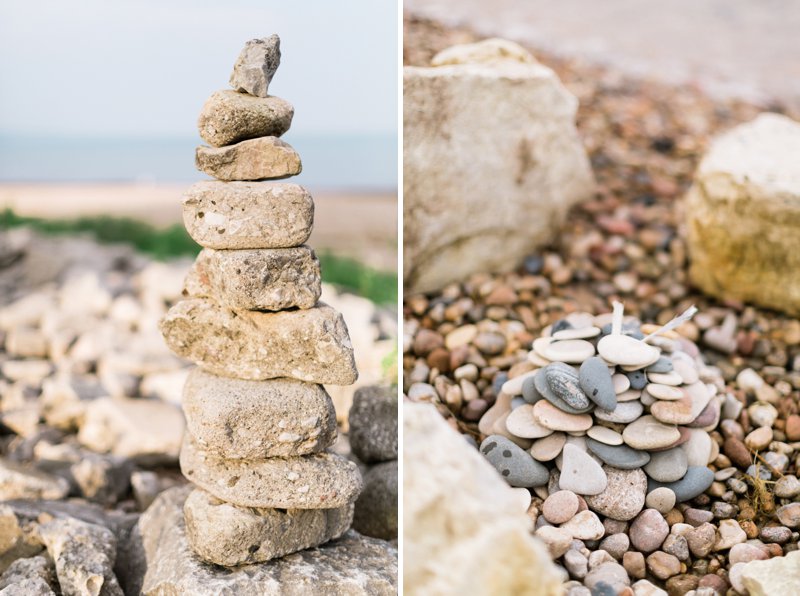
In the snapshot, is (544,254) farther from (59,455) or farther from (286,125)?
(59,455)

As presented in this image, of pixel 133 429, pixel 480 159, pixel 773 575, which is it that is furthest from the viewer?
pixel 133 429

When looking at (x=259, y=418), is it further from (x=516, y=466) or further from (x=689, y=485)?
(x=689, y=485)

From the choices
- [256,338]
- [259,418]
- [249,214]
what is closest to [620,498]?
[259,418]

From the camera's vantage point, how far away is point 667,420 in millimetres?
3164

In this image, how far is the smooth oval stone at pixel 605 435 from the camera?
3170 mm

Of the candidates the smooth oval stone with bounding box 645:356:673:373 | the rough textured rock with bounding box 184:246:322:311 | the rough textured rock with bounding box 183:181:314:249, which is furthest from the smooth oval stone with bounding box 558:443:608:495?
the rough textured rock with bounding box 183:181:314:249

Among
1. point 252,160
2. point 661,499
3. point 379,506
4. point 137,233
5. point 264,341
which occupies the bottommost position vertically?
point 137,233

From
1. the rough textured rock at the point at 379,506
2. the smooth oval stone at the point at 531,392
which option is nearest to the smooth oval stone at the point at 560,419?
the smooth oval stone at the point at 531,392

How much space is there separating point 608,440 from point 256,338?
4.77ft

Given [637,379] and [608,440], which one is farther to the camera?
[637,379]

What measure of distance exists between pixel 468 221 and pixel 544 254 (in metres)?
0.72

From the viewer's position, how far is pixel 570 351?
339 cm

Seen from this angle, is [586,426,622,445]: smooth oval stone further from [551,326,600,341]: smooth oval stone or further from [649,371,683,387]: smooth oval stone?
[551,326,600,341]: smooth oval stone

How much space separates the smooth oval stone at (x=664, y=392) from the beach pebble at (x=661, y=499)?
0.37m
